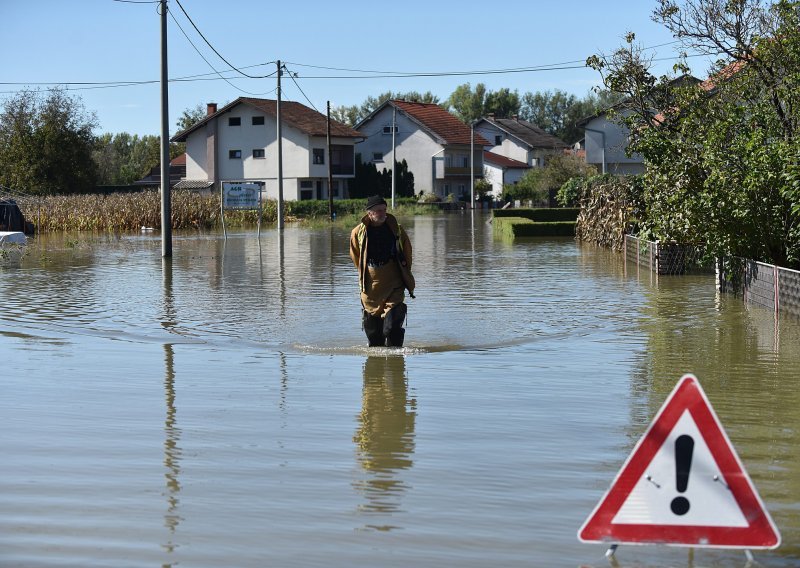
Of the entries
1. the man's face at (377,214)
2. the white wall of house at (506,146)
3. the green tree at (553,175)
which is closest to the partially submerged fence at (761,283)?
the man's face at (377,214)

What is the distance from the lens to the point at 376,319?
12602mm

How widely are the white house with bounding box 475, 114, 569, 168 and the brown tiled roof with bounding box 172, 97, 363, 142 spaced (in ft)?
103

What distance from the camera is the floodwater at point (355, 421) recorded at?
5.86 m

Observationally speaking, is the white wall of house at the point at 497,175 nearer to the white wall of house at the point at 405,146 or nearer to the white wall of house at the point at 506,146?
the white wall of house at the point at 506,146

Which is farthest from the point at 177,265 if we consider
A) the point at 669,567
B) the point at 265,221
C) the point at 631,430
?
the point at 265,221

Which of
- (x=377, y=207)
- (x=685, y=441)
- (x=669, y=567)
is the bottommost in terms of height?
(x=669, y=567)

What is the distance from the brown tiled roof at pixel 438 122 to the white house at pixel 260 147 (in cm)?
1162

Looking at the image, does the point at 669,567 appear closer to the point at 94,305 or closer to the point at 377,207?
the point at 377,207

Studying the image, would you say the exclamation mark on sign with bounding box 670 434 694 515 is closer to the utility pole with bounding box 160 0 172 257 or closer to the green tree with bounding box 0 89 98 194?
the utility pole with bounding box 160 0 172 257

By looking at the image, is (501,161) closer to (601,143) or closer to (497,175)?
(497,175)

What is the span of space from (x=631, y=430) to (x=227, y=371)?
15.4ft

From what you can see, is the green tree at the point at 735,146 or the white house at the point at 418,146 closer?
the green tree at the point at 735,146

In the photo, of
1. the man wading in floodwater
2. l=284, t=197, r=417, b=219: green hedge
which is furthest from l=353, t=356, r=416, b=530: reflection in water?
l=284, t=197, r=417, b=219: green hedge

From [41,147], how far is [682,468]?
76.2m
